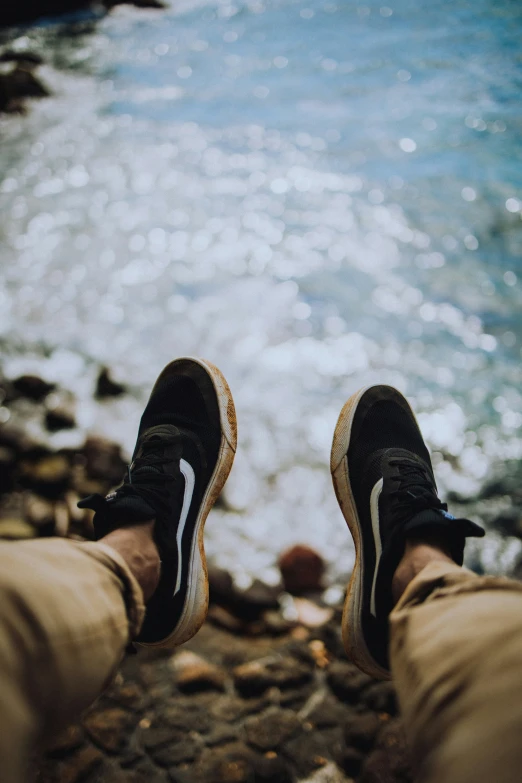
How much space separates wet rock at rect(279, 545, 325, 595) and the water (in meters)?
0.06

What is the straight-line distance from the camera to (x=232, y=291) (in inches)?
113

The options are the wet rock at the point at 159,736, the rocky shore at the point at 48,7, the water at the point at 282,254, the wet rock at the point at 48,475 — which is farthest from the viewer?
the rocky shore at the point at 48,7

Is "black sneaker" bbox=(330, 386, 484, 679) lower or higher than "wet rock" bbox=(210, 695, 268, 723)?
higher

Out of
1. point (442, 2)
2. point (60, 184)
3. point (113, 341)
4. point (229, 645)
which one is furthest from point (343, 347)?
point (442, 2)

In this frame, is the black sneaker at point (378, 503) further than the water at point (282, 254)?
No

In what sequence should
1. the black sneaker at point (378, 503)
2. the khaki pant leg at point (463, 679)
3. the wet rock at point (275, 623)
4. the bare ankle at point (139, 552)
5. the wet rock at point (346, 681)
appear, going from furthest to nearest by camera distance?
the wet rock at point (275, 623) → the wet rock at point (346, 681) → the black sneaker at point (378, 503) → the bare ankle at point (139, 552) → the khaki pant leg at point (463, 679)

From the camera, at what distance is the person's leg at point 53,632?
58 centimetres

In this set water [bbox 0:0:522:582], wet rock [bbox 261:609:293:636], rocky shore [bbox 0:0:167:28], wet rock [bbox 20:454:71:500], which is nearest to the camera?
wet rock [bbox 261:609:293:636]

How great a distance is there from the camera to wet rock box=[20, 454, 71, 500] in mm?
1850

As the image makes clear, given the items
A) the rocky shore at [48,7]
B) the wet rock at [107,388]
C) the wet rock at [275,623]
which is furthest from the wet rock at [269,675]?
the rocky shore at [48,7]

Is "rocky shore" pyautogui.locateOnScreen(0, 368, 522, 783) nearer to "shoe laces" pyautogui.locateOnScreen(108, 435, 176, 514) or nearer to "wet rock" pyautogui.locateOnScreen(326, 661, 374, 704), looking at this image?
"wet rock" pyautogui.locateOnScreen(326, 661, 374, 704)

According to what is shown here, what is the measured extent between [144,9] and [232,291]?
26.8 ft

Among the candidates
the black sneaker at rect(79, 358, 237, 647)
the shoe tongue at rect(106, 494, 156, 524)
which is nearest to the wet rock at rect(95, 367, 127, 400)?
the black sneaker at rect(79, 358, 237, 647)

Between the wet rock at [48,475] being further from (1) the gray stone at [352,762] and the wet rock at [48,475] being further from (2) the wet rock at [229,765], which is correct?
(1) the gray stone at [352,762]
